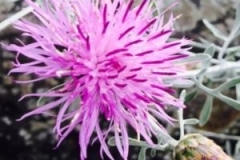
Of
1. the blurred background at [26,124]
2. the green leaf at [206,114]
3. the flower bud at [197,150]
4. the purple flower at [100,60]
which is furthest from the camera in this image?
the blurred background at [26,124]

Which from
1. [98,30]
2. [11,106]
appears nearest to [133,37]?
[98,30]

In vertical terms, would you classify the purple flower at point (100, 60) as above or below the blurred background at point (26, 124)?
above

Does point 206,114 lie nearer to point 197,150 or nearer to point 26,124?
point 197,150

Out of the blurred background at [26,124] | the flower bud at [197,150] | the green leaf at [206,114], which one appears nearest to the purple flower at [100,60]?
the flower bud at [197,150]

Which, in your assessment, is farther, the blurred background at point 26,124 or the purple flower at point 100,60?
the blurred background at point 26,124

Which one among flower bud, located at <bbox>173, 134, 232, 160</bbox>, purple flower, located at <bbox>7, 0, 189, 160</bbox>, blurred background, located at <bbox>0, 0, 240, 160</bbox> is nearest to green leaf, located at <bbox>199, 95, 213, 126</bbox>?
flower bud, located at <bbox>173, 134, 232, 160</bbox>

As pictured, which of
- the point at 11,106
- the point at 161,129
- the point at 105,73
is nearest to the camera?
the point at 105,73

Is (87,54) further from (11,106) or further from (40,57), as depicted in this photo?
(11,106)

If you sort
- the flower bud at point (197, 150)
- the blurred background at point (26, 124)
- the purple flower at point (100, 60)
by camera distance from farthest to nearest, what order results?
the blurred background at point (26, 124) → the flower bud at point (197, 150) → the purple flower at point (100, 60)

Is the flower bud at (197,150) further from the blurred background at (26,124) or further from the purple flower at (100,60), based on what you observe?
the blurred background at (26,124)
